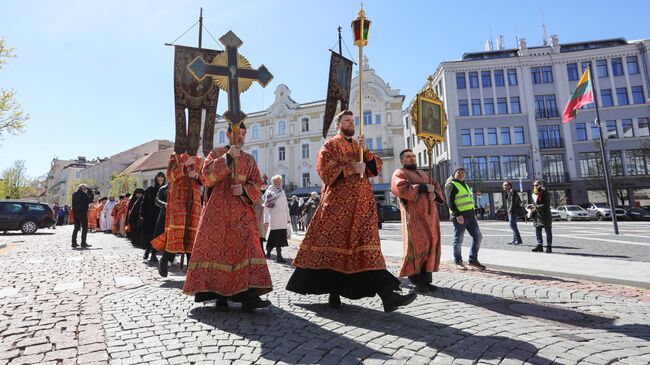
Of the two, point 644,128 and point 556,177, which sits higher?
point 644,128

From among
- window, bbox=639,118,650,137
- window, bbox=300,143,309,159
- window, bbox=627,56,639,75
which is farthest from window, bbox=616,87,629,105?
window, bbox=300,143,309,159

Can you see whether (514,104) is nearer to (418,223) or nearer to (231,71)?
(418,223)

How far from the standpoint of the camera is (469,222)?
23.2 ft

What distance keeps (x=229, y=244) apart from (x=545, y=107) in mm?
44103

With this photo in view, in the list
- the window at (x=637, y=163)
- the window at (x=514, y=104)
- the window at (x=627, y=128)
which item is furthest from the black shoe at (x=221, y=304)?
the window at (x=627, y=128)

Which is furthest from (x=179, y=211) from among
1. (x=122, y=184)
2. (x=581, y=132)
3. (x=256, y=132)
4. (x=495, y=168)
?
(x=122, y=184)

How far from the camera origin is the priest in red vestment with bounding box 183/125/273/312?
12.4 feet

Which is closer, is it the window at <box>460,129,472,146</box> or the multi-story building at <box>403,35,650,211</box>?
the multi-story building at <box>403,35,650,211</box>

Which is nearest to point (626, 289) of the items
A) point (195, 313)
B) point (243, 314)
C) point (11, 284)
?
point (243, 314)

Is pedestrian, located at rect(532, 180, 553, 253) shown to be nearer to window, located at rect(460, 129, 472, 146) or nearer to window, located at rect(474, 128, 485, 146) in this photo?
window, located at rect(460, 129, 472, 146)

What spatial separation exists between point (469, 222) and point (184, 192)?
16.4 ft

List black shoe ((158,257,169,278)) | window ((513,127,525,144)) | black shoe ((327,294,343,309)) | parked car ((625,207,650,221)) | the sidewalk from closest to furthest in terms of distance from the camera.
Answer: black shoe ((327,294,343,309)) → the sidewalk → black shoe ((158,257,169,278)) → parked car ((625,207,650,221)) → window ((513,127,525,144))

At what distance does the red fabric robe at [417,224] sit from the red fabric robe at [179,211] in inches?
126

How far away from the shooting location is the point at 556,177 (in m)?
38.8
